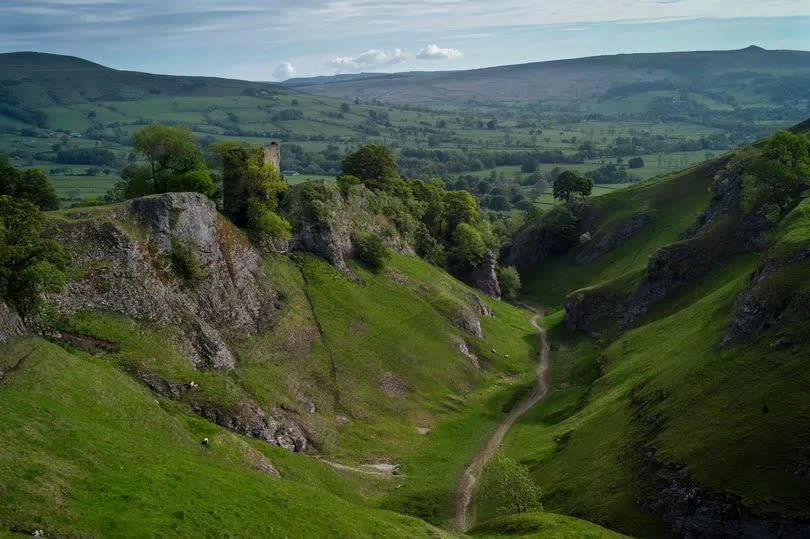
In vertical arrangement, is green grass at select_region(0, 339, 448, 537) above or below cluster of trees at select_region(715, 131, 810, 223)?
below

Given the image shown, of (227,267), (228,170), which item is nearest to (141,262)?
(227,267)

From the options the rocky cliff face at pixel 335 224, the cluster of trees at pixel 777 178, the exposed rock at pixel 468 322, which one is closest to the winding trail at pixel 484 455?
the exposed rock at pixel 468 322

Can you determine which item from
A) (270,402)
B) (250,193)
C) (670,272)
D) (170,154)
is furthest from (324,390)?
(670,272)

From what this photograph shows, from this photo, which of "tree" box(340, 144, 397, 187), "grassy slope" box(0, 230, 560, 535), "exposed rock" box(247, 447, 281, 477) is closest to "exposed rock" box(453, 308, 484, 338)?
"grassy slope" box(0, 230, 560, 535)

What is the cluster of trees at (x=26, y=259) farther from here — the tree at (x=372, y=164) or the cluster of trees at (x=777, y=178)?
the cluster of trees at (x=777, y=178)

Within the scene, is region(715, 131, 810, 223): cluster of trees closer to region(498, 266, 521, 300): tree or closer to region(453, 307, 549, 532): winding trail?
region(453, 307, 549, 532): winding trail
